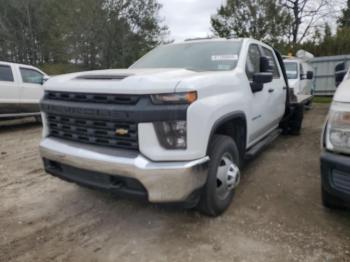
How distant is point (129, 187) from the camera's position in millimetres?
2658

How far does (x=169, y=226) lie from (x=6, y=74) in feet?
22.9

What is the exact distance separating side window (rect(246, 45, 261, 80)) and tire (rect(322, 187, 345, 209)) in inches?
62.4

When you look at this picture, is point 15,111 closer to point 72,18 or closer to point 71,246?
point 71,246

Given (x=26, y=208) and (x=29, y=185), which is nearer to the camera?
(x=26, y=208)

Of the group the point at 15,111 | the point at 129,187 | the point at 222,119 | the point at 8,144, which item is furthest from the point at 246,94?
the point at 15,111

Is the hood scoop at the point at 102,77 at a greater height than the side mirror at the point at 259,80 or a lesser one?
greater

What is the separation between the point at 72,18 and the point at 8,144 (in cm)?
1568

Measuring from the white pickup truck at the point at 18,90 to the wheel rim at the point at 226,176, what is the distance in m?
5.96

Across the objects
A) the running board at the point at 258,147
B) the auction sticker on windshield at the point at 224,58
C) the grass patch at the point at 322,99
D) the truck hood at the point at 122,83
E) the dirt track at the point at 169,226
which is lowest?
the grass patch at the point at 322,99

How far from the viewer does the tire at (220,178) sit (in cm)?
293

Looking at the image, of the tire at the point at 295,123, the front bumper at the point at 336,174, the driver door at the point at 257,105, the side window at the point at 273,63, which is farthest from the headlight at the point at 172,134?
the tire at the point at 295,123

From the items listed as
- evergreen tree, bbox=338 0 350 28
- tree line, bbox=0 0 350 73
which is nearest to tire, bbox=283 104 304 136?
tree line, bbox=0 0 350 73

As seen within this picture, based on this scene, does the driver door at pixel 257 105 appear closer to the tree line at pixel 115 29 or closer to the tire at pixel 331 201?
the tire at pixel 331 201

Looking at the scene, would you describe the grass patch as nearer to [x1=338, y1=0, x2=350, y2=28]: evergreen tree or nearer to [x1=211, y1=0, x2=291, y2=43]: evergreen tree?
[x1=211, y1=0, x2=291, y2=43]: evergreen tree
